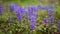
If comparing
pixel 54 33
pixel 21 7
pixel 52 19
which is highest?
pixel 21 7

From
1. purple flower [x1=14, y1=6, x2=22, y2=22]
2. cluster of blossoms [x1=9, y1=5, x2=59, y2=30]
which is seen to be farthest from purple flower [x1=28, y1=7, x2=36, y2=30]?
purple flower [x1=14, y1=6, x2=22, y2=22]

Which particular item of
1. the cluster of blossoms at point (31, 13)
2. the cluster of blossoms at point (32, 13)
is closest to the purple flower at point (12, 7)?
the cluster of blossoms at point (31, 13)

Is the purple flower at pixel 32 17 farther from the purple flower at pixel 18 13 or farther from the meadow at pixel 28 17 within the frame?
the purple flower at pixel 18 13

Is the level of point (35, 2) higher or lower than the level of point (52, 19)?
higher

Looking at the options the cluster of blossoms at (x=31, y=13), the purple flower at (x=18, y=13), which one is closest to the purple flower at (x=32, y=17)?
the cluster of blossoms at (x=31, y=13)

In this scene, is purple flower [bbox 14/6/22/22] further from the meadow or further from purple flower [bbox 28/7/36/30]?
purple flower [bbox 28/7/36/30]

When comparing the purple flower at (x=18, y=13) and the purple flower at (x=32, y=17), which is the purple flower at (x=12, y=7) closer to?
the purple flower at (x=18, y=13)

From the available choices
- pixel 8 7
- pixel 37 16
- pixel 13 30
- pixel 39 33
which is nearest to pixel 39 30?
pixel 39 33

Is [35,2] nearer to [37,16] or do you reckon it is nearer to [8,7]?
[37,16]

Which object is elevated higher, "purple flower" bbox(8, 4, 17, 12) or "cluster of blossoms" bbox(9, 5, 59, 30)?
"purple flower" bbox(8, 4, 17, 12)

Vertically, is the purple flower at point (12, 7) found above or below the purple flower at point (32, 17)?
above

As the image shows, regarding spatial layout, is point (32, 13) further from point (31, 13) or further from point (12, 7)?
point (12, 7)
